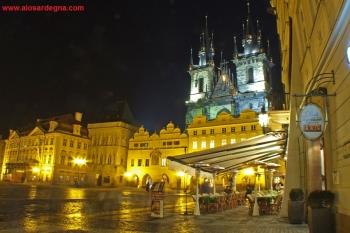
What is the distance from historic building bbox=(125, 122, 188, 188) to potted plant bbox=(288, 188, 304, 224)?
1832 inches

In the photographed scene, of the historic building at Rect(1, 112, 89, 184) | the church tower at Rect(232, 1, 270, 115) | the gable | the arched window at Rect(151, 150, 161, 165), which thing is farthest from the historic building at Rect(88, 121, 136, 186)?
the church tower at Rect(232, 1, 270, 115)

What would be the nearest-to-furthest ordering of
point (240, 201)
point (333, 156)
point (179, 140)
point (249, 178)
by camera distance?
point (333, 156), point (240, 201), point (249, 178), point (179, 140)

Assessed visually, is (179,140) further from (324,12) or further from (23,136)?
(324,12)

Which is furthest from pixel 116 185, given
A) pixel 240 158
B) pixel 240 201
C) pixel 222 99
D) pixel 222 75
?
pixel 240 158

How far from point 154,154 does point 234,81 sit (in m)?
28.2

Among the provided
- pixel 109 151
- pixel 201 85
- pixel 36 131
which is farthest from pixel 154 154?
pixel 36 131

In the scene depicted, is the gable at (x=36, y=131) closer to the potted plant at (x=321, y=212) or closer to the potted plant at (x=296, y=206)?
the potted plant at (x=296, y=206)

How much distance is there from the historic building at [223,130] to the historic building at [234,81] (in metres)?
8.91

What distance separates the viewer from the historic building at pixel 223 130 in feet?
177

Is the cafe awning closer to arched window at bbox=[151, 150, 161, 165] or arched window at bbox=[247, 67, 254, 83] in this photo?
arched window at bbox=[151, 150, 161, 165]

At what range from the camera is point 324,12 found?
28.6 ft

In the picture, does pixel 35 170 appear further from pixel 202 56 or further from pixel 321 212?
pixel 321 212

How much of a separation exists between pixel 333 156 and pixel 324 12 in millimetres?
3699

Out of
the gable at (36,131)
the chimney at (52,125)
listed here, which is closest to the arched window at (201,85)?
the chimney at (52,125)
